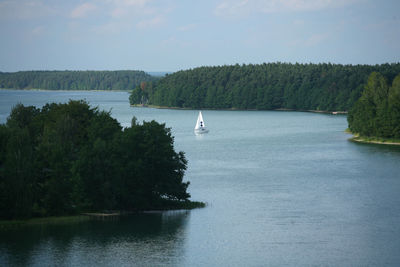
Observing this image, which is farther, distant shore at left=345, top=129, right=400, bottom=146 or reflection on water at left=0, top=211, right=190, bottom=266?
distant shore at left=345, top=129, right=400, bottom=146

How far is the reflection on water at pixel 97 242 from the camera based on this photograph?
1474 inches

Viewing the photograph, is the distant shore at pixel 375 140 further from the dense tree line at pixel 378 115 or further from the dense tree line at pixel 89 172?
the dense tree line at pixel 89 172

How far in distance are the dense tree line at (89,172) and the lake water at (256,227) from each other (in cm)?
199

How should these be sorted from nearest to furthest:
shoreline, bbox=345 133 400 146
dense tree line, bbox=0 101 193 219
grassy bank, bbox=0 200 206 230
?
grassy bank, bbox=0 200 206 230 → dense tree line, bbox=0 101 193 219 → shoreline, bbox=345 133 400 146

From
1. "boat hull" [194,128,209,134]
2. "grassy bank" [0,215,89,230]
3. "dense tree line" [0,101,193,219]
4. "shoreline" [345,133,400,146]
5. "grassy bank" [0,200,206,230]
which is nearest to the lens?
"grassy bank" [0,215,89,230]

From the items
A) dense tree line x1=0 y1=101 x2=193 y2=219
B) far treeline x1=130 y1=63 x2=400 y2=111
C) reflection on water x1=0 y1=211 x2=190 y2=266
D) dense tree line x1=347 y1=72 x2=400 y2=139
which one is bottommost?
reflection on water x1=0 y1=211 x2=190 y2=266

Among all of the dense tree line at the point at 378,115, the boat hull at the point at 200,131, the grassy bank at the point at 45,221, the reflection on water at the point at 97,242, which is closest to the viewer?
the reflection on water at the point at 97,242

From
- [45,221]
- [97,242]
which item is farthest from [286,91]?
[97,242]

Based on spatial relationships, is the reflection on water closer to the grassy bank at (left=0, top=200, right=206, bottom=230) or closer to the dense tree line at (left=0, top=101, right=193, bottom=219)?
the grassy bank at (left=0, top=200, right=206, bottom=230)

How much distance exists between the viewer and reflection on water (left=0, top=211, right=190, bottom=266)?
37438 millimetres

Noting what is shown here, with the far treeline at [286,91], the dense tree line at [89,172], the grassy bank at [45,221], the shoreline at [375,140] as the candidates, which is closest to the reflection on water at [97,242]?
the grassy bank at [45,221]

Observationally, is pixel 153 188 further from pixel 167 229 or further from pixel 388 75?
pixel 388 75

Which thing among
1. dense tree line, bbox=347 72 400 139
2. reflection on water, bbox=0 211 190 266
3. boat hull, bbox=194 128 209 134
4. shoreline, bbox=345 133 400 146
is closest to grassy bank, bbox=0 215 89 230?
reflection on water, bbox=0 211 190 266

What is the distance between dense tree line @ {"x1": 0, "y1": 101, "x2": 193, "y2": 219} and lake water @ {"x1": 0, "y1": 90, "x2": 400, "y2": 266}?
1.99 m
